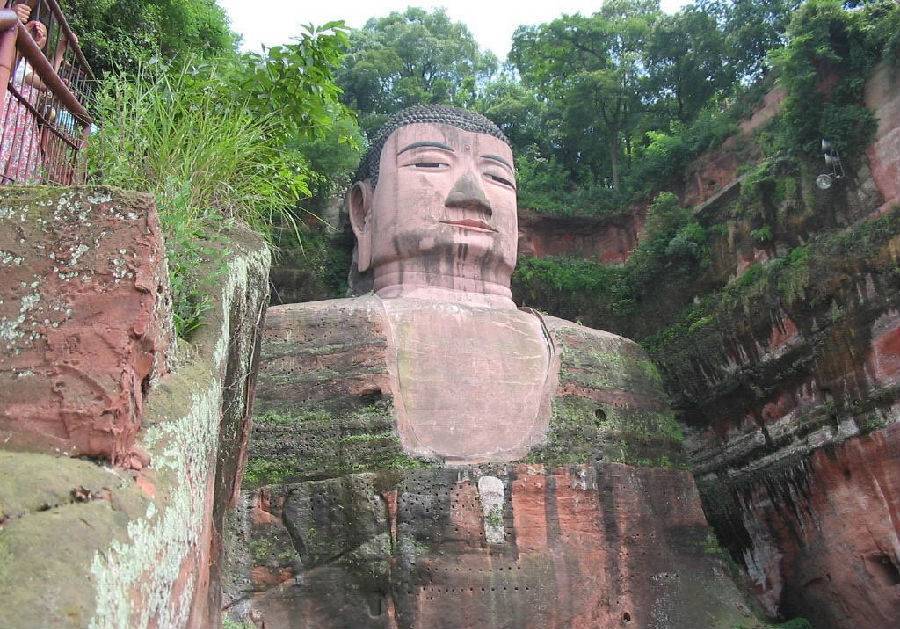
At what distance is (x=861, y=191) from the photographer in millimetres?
9297

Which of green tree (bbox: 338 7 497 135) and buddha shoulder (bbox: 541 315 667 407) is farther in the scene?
green tree (bbox: 338 7 497 135)

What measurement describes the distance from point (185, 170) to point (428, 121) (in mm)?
5621

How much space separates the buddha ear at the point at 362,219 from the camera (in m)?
9.40

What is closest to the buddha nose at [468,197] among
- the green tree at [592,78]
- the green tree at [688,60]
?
the green tree at [592,78]

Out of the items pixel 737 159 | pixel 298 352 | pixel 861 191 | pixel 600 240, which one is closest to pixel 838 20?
pixel 861 191

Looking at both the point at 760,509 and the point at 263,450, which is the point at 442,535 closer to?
the point at 263,450

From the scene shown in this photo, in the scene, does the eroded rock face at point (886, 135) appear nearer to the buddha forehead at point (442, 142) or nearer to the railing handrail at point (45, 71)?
the buddha forehead at point (442, 142)

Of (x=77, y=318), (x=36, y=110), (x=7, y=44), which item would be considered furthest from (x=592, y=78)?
(x=77, y=318)

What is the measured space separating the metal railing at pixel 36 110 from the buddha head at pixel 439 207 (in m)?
4.34

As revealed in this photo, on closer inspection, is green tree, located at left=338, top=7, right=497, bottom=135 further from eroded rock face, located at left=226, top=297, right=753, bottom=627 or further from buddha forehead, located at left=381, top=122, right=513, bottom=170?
eroded rock face, located at left=226, top=297, right=753, bottom=627

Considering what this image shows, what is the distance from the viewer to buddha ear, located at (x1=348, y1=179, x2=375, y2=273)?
940cm

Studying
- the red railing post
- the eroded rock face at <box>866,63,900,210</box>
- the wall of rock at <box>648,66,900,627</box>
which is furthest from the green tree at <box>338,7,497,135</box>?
the red railing post

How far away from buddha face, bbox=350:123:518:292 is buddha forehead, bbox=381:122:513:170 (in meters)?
0.01

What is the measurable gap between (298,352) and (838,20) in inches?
280
